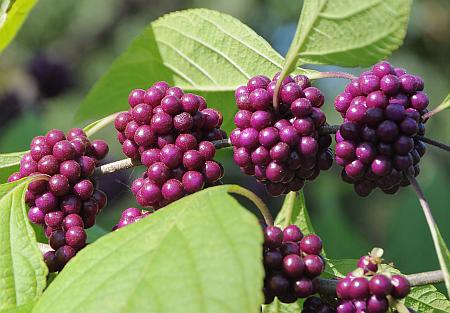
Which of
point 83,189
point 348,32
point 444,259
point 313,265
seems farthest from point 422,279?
point 83,189

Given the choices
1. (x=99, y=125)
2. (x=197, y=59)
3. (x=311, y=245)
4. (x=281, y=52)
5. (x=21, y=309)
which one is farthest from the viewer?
(x=281, y=52)

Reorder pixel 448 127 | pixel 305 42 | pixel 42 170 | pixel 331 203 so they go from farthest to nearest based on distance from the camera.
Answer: pixel 448 127
pixel 331 203
pixel 42 170
pixel 305 42

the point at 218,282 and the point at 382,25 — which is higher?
the point at 382,25

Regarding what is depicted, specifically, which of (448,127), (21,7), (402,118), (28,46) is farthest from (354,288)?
(28,46)

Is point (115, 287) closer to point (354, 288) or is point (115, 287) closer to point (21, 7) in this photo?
point (354, 288)

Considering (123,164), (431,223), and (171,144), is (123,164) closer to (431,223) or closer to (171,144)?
(171,144)

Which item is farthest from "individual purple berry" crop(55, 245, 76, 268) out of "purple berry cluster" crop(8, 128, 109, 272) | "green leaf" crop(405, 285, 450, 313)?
"green leaf" crop(405, 285, 450, 313)

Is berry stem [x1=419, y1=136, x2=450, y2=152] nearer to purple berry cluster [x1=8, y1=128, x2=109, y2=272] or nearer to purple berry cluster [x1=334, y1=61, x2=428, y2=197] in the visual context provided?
purple berry cluster [x1=334, y1=61, x2=428, y2=197]

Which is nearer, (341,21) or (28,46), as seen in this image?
(341,21)
